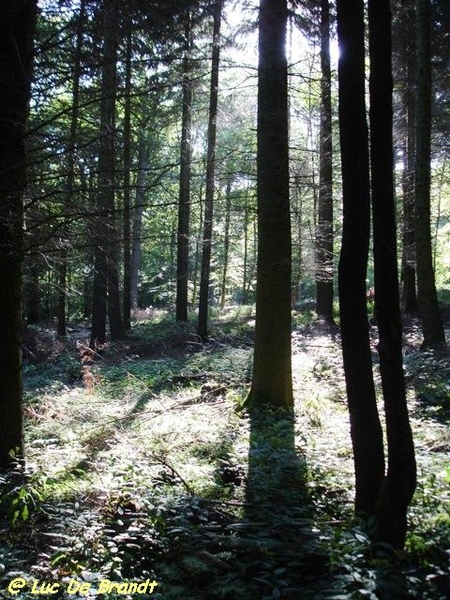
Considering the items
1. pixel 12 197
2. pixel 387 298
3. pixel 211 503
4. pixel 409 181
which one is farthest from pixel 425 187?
pixel 12 197

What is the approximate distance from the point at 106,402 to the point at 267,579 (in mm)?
6108

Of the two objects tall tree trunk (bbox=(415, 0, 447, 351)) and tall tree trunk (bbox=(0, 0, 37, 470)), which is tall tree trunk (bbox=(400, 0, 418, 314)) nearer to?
tall tree trunk (bbox=(415, 0, 447, 351))

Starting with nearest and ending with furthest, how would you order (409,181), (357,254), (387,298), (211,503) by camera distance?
(387,298), (357,254), (211,503), (409,181)

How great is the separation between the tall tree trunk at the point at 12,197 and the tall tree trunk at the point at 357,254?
9.78ft

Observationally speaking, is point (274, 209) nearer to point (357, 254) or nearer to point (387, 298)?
point (357, 254)

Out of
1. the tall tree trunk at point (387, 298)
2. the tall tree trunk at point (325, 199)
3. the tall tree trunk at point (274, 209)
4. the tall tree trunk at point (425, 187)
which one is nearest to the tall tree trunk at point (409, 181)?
the tall tree trunk at point (325, 199)

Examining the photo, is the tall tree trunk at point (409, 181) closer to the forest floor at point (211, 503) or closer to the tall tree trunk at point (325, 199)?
the tall tree trunk at point (325, 199)

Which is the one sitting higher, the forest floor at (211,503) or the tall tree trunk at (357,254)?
the tall tree trunk at (357,254)

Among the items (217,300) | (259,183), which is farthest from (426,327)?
(217,300)

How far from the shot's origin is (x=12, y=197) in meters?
4.57

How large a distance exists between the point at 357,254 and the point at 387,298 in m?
0.53

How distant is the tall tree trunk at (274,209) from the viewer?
7.66 m

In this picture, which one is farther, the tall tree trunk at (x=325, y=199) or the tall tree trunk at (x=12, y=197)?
the tall tree trunk at (x=325, y=199)

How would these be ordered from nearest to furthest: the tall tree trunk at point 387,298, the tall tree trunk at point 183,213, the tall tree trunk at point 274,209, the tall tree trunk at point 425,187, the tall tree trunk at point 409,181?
the tall tree trunk at point 387,298 → the tall tree trunk at point 274,209 → the tall tree trunk at point 425,187 → the tall tree trunk at point 409,181 → the tall tree trunk at point 183,213
